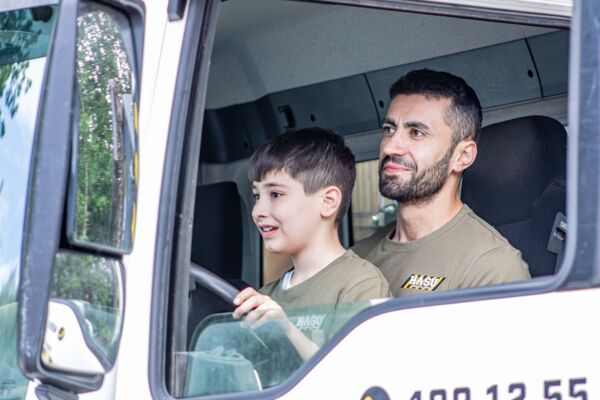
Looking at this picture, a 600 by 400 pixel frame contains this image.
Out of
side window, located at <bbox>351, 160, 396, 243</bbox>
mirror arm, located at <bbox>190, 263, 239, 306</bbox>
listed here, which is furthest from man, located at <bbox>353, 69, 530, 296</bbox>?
side window, located at <bbox>351, 160, 396, 243</bbox>

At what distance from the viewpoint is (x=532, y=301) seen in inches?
77.4

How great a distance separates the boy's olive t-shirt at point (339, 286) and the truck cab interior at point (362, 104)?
434 millimetres

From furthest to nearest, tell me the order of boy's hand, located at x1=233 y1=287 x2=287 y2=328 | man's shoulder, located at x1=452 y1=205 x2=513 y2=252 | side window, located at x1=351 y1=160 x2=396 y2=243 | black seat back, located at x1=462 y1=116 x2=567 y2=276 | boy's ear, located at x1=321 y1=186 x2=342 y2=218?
side window, located at x1=351 y1=160 x2=396 y2=243, black seat back, located at x1=462 y1=116 x2=567 y2=276, boy's ear, located at x1=321 y1=186 x2=342 y2=218, man's shoulder, located at x1=452 y1=205 x2=513 y2=252, boy's hand, located at x1=233 y1=287 x2=287 y2=328

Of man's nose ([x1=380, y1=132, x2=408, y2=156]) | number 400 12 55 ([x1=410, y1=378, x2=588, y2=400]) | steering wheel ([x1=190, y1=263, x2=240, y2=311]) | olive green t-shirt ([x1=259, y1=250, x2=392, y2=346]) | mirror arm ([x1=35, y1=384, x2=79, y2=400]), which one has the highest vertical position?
man's nose ([x1=380, y1=132, x2=408, y2=156])

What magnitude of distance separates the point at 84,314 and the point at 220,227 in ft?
8.48

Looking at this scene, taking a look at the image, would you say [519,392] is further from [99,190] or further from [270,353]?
[99,190]

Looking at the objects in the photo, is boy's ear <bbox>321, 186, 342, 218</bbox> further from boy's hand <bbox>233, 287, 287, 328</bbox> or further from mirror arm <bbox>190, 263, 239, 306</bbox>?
boy's hand <bbox>233, 287, 287, 328</bbox>

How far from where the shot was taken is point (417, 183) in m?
3.09

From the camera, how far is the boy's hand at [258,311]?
2.34m

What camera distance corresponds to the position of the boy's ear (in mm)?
3051

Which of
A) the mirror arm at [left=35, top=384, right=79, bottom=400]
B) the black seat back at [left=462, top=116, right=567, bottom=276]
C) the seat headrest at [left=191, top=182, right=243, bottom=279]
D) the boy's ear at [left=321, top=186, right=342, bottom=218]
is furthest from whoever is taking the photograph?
the seat headrest at [left=191, top=182, right=243, bottom=279]

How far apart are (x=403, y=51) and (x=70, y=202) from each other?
2.33 m

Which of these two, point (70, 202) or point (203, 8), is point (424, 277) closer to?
point (203, 8)

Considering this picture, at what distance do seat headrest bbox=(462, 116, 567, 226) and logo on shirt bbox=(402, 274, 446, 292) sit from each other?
475mm
